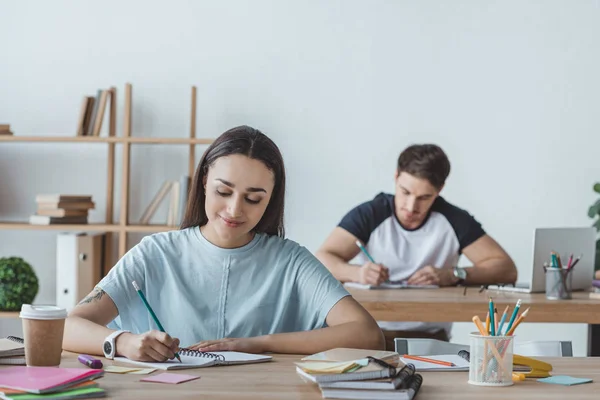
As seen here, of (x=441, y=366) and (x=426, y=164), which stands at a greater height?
(x=426, y=164)

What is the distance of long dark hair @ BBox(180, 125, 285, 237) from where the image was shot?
6.77ft

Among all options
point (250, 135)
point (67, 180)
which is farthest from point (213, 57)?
point (250, 135)

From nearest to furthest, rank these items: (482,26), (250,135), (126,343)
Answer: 1. (126,343)
2. (250,135)
3. (482,26)

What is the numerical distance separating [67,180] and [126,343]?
10.8 feet

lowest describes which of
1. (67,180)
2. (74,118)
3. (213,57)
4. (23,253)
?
(23,253)

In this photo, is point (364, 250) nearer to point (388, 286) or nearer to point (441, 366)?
point (388, 286)

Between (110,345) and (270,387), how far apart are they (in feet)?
1.37

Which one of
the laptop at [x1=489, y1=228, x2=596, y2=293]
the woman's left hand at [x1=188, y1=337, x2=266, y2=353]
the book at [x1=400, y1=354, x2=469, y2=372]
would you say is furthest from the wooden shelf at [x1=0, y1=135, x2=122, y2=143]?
the book at [x1=400, y1=354, x2=469, y2=372]

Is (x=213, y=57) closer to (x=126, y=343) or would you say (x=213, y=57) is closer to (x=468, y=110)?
Answer: (x=468, y=110)

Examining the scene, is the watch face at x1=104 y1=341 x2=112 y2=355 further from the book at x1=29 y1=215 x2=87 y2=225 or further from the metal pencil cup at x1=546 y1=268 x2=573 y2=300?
the book at x1=29 y1=215 x2=87 y2=225

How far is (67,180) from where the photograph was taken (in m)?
4.88

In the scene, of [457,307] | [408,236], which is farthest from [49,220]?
[457,307]

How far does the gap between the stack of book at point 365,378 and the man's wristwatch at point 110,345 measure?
428mm

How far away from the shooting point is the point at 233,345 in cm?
190
